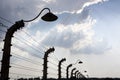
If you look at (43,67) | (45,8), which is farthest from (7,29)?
(43,67)

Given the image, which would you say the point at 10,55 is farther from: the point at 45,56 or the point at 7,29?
the point at 45,56

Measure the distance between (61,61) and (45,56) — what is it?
22.9 feet

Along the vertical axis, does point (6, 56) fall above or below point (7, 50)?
below

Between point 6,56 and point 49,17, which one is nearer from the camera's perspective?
point 6,56

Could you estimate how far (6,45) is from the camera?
12297 millimetres

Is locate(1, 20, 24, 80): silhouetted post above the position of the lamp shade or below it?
below

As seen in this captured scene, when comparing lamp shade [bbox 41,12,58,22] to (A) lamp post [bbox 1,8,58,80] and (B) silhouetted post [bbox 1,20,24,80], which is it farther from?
(B) silhouetted post [bbox 1,20,24,80]

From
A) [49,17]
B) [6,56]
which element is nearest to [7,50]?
[6,56]

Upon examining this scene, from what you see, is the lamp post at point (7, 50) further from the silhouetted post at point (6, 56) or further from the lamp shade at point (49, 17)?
the lamp shade at point (49, 17)

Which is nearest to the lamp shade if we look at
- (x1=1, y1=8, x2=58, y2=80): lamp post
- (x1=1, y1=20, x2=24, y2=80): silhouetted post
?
(x1=1, y1=8, x2=58, y2=80): lamp post

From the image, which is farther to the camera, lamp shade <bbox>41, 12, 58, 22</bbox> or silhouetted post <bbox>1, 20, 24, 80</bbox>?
lamp shade <bbox>41, 12, 58, 22</bbox>

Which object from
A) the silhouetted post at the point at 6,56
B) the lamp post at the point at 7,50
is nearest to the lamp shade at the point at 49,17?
the lamp post at the point at 7,50

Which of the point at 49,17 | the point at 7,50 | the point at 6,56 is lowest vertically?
the point at 6,56

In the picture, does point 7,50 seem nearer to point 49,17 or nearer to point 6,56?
point 6,56
